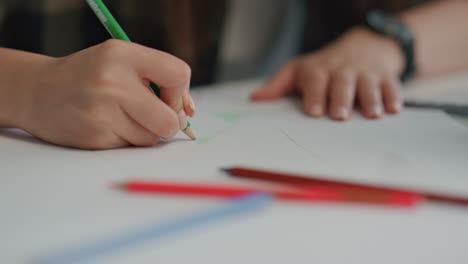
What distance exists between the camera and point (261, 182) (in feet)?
0.93

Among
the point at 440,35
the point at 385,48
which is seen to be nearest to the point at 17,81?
the point at 385,48

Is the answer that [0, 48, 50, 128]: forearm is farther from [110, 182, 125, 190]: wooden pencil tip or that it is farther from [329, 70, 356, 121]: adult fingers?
[329, 70, 356, 121]: adult fingers

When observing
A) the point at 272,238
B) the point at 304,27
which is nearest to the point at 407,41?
the point at 304,27

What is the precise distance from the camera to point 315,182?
0.28 metres

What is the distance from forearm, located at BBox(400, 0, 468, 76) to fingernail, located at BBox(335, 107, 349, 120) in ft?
0.90

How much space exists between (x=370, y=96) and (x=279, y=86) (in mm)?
132

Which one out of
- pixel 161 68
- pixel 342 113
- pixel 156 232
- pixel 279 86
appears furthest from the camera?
pixel 279 86

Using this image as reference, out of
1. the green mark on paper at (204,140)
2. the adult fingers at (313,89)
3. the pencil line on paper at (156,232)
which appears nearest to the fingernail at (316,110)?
the adult fingers at (313,89)

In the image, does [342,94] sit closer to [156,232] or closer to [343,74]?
[343,74]

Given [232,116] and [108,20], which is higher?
[108,20]

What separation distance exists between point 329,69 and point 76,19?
0.43 meters

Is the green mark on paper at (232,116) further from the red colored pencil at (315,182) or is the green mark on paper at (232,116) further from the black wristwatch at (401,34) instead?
the black wristwatch at (401,34)

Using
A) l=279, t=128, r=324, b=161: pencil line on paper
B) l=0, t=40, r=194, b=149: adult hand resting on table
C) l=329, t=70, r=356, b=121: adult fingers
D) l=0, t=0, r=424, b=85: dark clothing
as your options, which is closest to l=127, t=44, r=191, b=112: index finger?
l=0, t=40, r=194, b=149: adult hand resting on table

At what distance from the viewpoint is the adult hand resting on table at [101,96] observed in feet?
1.11
